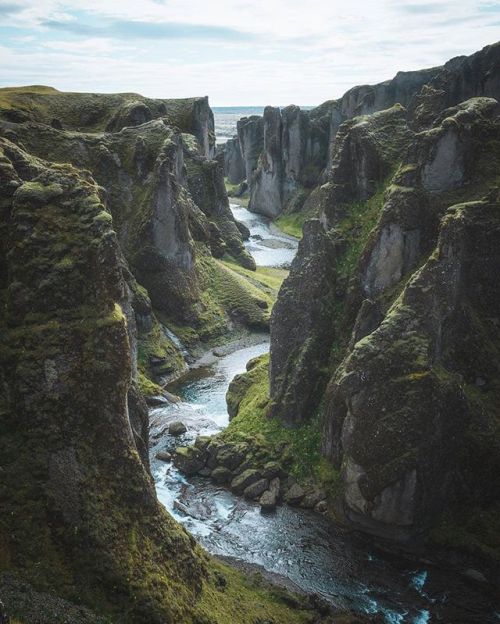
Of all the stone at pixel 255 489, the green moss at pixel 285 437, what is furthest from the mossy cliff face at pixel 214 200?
the stone at pixel 255 489

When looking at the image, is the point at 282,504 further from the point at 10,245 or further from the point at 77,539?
the point at 10,245

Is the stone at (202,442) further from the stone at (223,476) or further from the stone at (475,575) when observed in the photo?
the stone at (475,575)

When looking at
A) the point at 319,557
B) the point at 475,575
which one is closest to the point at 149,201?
the point at 319,557

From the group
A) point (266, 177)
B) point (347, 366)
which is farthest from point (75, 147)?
point (266, 177)

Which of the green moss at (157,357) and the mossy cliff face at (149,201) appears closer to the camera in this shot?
the green moss at (157,357)

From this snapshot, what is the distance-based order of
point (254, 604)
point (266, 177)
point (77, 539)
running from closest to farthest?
point (77, 539)
point (254, 604)
point (266, 177)

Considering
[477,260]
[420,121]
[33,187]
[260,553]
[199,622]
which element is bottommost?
[260,553]
